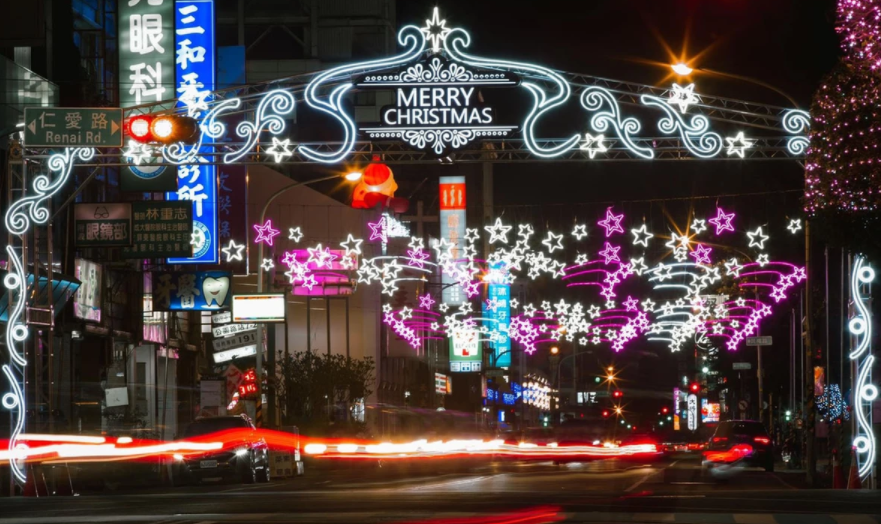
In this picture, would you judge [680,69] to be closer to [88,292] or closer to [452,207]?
[88,292]

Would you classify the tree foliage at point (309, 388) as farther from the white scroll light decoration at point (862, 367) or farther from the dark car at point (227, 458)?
the white scroll light decoration at point (862, 367)

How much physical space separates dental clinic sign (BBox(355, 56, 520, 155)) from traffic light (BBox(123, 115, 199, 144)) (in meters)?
3.29

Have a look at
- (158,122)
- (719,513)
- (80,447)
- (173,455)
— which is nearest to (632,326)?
(173,455)

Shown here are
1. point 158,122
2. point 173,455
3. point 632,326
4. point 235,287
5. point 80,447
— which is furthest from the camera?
point 235,287

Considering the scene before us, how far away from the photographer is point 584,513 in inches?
585

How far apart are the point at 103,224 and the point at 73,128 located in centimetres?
876

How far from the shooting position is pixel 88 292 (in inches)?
1344

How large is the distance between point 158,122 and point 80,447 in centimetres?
925

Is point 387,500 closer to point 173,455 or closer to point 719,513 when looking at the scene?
point 719,513

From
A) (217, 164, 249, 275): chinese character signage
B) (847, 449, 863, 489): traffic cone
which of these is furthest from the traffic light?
(217, 164, 249, 275): chinese character signage

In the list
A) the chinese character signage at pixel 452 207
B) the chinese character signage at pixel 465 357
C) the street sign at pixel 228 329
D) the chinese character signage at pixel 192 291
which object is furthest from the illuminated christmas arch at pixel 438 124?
the chinese character signage at pixel 465 357

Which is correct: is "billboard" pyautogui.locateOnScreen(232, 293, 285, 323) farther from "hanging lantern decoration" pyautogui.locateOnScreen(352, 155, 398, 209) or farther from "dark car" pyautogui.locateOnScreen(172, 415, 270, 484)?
"hanging lantern decoration" pyautogui.locateOnScreen(352, 155, 398, 209)

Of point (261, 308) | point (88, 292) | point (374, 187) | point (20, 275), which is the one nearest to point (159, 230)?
point (88, 292)

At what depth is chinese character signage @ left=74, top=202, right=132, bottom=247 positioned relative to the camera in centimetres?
3105
